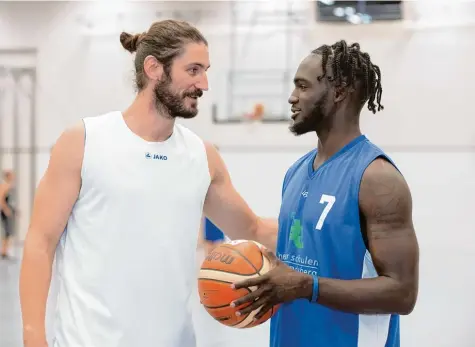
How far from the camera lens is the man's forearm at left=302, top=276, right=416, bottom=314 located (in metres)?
1.85

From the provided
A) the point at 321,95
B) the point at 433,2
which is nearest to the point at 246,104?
the point at 433,2

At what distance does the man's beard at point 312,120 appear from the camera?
7.04 ft

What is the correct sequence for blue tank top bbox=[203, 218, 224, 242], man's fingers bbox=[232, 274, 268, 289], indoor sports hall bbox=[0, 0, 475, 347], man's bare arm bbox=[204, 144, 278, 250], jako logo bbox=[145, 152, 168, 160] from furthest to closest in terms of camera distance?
1. indoor sports hall bbox=[0, 0, 475, 347]
2. blue tank top bbox=[203, 218, 224, 242]
3. man's bare arm bbox=[204, 144, 278, 250]
4. jako logo bbox=[145, 152, 168, 160]
5. man's fingers bbox=[232, 274, 268, 289]

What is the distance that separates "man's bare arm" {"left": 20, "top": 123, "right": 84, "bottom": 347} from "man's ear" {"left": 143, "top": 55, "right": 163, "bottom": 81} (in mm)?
372

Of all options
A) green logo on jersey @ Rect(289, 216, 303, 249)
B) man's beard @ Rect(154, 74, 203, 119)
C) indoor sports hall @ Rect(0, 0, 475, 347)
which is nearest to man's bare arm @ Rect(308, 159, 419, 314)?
green logo on jersey @ Rect(289, 216, 303, 249)

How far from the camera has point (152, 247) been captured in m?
2.17

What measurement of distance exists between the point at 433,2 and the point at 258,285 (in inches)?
449

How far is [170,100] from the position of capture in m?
2.24

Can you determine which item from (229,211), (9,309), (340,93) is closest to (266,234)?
(229,211)

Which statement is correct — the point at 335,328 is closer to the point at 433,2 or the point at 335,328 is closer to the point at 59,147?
the point at 59,147

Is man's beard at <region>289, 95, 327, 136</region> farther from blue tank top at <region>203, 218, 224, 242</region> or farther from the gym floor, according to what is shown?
blue tank top at <region>203, 218, 224, 242</region>

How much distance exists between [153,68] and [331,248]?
871 mm

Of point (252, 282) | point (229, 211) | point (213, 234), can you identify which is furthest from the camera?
point (213, 234)

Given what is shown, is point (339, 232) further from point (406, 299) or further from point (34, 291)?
point (34, 291)
